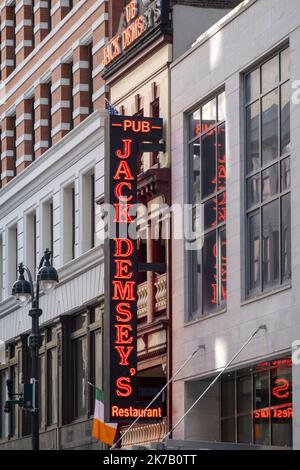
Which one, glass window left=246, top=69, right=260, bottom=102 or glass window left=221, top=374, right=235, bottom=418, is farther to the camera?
glass window left=221, top=374, right=235, bottom=418

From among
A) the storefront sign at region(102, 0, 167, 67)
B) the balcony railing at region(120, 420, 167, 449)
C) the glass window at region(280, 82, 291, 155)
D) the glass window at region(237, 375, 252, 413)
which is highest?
the storefront sign at region(102, 0, 167, 67)

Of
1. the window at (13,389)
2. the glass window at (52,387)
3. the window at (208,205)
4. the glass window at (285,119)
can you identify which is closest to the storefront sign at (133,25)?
the window at (208,205)

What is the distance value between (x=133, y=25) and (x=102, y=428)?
43.2ft

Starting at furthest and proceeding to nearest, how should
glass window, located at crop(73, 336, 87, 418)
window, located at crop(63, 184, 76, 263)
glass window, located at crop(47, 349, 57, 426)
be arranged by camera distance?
glass window, located at crop(47, 349, 57, 426) → window, located at crop(63, 184, 76, 263) → glass window, located at crop(73, 336, 87, 418)

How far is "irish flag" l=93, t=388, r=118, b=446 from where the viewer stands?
54719 millimetres

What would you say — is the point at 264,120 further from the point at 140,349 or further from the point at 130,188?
the point at 140,349

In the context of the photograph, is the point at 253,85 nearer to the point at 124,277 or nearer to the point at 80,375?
the point at 124,277

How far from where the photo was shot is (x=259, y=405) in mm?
46969

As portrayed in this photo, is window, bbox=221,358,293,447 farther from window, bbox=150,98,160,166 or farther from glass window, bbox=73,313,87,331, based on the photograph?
glass window, bbox=73,313,87,331

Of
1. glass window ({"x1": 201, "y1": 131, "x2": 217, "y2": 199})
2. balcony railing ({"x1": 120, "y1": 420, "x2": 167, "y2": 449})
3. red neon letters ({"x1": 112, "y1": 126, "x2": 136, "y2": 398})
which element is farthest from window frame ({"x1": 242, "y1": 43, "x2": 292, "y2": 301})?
balcony railing ({"x1": 120, "y1": 420, "x2": 167, "y2": 449})

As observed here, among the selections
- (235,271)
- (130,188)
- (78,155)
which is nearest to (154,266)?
(130,188)

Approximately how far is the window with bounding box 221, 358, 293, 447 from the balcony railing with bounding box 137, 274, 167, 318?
156 inches

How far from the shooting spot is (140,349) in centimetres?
5456
